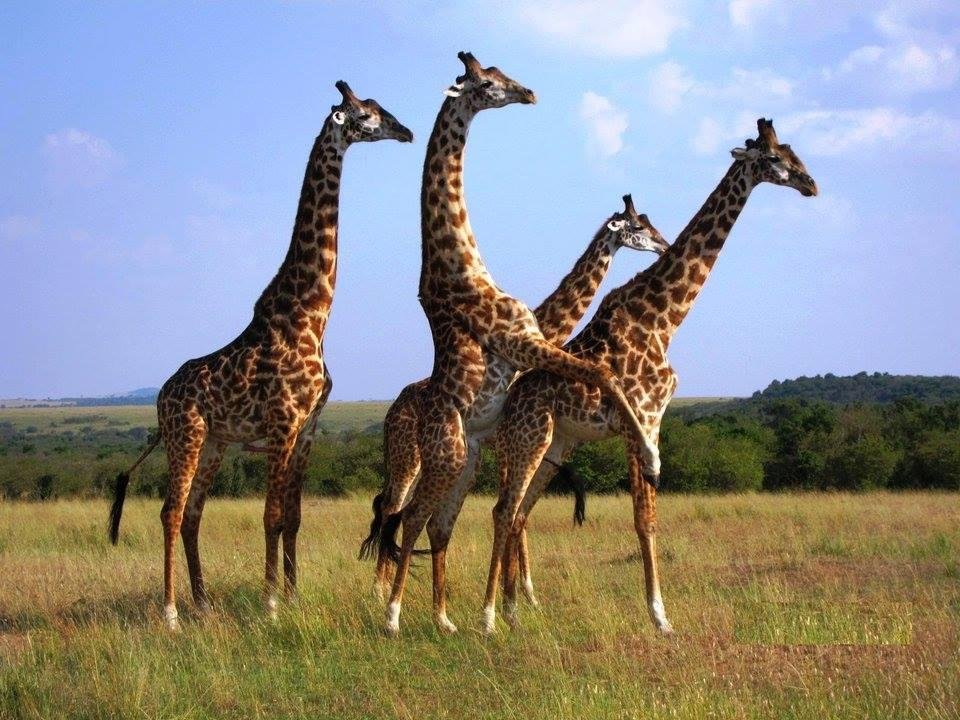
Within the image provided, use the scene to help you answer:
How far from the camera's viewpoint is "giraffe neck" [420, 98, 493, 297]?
25.1 ft

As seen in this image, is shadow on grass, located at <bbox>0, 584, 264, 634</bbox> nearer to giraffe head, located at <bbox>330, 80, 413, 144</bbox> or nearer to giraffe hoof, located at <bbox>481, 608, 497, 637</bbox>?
giraffe hoof, located at <bbox>481, 608, 497, 637</bbox>

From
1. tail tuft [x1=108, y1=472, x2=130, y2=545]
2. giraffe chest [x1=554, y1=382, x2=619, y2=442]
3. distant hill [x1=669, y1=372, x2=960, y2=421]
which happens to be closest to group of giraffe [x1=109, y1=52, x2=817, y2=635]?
giraffe chest [x1=554, y1=382, x2=619, y2=442]

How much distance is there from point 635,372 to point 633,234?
2200 millimetres

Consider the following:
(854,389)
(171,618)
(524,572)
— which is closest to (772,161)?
(524,572)

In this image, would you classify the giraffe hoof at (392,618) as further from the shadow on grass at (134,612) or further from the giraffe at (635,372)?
the shadow on grass at (134,612)

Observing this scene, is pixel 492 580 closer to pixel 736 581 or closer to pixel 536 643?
pixel 536 643

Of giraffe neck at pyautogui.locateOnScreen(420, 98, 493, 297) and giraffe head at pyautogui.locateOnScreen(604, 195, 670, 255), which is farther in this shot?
giraffe head at pyautogui.locateOnScreen(604, 195, 670, 255)

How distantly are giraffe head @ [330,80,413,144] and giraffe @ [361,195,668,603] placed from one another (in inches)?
79.3

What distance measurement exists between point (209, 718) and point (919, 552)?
815 centimetres

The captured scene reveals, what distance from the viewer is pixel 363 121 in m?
8.30

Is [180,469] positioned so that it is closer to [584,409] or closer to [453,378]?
[453,378]

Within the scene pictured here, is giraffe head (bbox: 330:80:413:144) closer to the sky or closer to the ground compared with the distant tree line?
closer to the sky

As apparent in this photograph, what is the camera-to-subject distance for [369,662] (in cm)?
677

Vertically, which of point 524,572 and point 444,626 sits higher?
point 524,572
